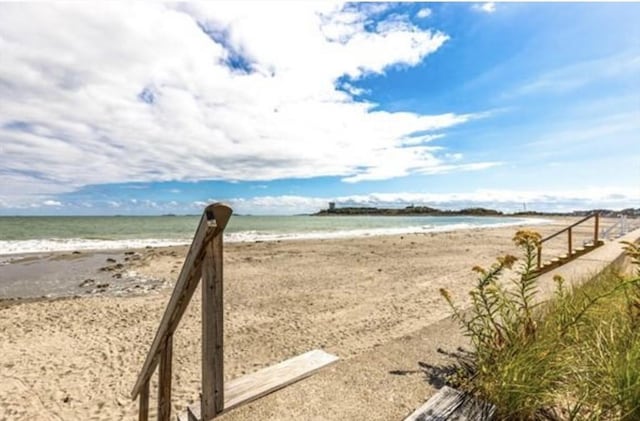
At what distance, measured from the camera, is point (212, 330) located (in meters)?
2.22

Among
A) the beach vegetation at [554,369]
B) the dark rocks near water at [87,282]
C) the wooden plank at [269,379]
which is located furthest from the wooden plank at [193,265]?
the dark rocks near water at [87,282]

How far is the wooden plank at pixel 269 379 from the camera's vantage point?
2553 mm

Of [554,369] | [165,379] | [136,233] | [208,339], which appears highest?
[208,339]

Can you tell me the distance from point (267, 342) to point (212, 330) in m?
3.68

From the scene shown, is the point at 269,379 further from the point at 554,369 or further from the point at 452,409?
the point at 554,369

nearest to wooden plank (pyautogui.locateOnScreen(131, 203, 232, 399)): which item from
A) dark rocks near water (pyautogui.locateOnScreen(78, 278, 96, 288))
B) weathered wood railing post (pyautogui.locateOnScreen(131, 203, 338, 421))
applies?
weathered wood railing post (pyautogui.locateOnScreen(131, 203, 338, 421))

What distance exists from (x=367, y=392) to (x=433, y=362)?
83 cm

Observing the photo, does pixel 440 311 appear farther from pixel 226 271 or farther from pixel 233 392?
pixel 226 271

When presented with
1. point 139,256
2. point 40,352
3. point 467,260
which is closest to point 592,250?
point 467,260

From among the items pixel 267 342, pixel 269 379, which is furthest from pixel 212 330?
pixel 267 342

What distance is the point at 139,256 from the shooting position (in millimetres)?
15891

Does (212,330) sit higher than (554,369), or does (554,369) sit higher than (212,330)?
(212,330)

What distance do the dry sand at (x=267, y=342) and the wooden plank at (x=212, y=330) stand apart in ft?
0.63

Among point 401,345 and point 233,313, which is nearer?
point 401,345
